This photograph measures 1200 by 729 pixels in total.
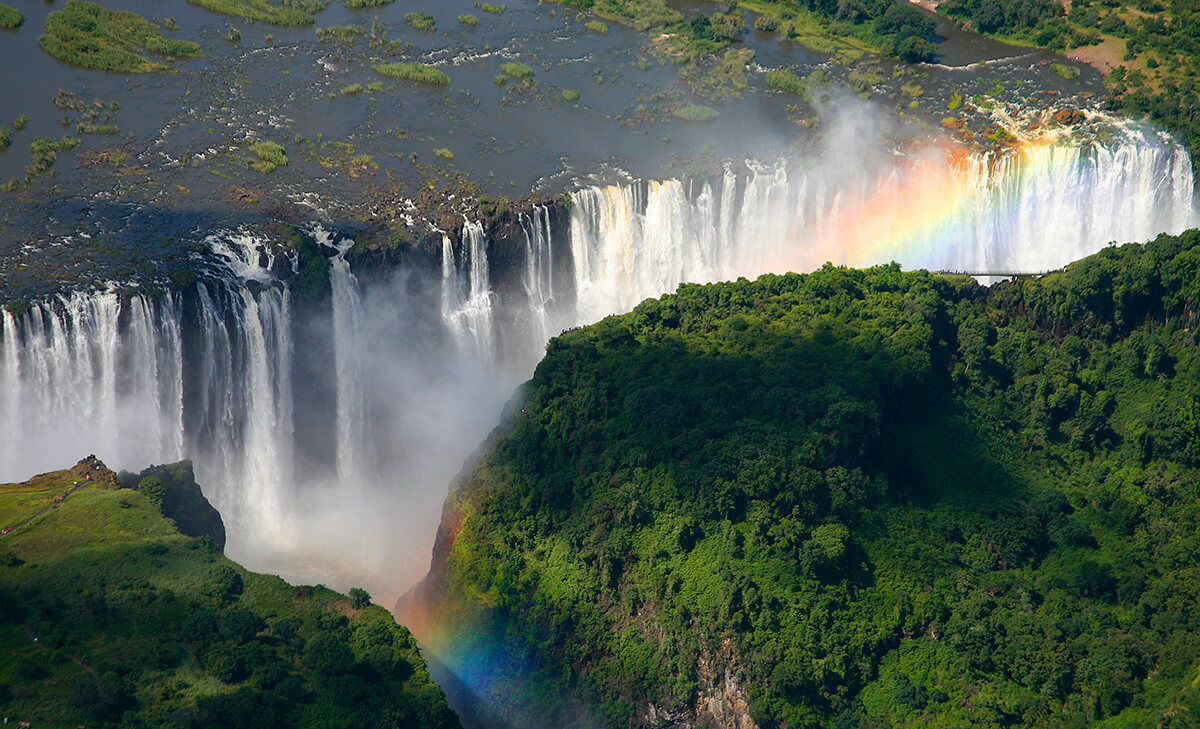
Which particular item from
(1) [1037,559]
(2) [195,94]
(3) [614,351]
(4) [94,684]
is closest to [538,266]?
(3) [614,351]

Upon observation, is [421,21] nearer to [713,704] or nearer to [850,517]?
[850,517]

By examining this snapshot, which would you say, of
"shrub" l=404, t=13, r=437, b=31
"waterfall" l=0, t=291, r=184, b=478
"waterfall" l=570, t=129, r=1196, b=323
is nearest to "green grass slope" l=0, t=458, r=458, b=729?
"waterfall" l=0, t=291, r=184, b=478

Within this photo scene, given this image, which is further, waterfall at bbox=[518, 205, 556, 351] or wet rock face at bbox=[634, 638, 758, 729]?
waterfall at bbox=[518, 205, 556, 351]

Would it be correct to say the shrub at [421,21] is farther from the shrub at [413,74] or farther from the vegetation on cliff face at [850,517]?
the vegetation on cliff face at [850,517]

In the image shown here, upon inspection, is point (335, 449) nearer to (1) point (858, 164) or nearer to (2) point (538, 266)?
(2) point (538, 266)

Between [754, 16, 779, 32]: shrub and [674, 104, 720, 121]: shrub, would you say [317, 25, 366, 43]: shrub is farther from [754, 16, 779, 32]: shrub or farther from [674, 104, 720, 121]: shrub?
[754, 16, 779, 32]: shrub

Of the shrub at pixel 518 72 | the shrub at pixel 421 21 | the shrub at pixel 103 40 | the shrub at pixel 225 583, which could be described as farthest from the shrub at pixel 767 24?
the shrub at pixel 225 583
